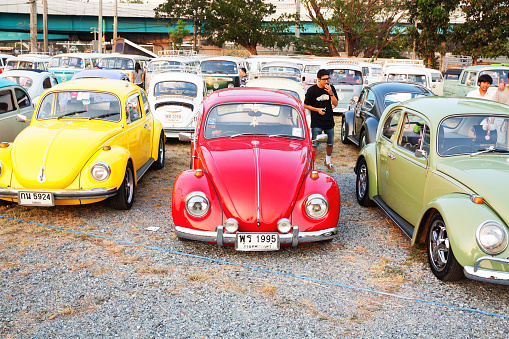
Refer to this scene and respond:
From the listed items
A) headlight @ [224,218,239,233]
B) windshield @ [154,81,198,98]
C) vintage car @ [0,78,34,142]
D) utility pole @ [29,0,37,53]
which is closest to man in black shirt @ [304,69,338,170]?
headlight @ [224,218,239,233]

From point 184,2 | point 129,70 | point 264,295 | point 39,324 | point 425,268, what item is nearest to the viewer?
point 39,324

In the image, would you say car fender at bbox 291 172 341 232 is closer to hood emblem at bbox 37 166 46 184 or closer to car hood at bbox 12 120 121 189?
car hood at bbox 12 120 121 189

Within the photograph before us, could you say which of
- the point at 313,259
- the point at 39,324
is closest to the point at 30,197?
the point at 39,324

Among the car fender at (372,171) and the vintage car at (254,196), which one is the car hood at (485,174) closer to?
the vintage car at (254,196)

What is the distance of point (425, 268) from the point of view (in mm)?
5715

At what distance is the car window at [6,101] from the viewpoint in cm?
984

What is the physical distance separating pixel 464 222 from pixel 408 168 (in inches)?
64.8

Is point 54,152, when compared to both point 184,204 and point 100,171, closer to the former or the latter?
point 100,171

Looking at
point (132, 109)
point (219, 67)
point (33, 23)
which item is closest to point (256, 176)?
point (132, 109)

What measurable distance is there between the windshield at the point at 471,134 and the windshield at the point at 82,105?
4.90 meters

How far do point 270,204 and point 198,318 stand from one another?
161cm

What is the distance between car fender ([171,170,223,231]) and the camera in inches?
224

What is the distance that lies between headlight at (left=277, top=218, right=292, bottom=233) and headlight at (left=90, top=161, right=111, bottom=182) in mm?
2615

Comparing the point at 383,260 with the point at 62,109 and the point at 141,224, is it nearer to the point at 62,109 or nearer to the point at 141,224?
the point at 141,224
